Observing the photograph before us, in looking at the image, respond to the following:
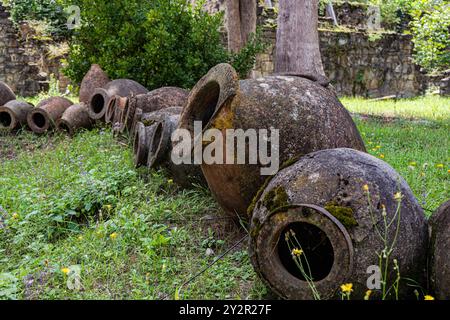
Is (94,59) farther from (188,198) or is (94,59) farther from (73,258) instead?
(73,258)

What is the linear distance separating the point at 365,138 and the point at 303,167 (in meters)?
4.50

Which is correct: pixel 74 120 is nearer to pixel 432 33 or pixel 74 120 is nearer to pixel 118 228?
pixel 118 228

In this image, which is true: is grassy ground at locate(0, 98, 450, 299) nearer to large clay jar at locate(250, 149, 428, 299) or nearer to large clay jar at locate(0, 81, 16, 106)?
large clay jar at locate(250, 149, 428, 299)

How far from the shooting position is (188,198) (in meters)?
4.31

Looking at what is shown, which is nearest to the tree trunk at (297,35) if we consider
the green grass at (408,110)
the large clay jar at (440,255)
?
the green grass at (408,110)

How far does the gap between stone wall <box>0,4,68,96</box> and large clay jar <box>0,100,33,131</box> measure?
16.0 ft

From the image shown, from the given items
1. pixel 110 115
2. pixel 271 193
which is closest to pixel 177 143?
pixel 271 193

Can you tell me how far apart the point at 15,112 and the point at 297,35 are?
4580 millimetres

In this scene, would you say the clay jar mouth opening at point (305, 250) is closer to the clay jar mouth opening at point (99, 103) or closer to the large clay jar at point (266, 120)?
the large clay jar at point (266, 120)

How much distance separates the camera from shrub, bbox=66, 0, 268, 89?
7.81 m

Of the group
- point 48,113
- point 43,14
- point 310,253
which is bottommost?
point 310,253

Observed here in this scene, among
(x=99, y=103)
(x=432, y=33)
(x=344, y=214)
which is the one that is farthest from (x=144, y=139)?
(x=432, y=33)

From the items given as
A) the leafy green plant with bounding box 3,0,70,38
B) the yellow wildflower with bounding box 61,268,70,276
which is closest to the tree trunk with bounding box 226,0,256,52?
the leafy green plant with bounding box 3,0,70,38

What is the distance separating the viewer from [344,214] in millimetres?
2375
